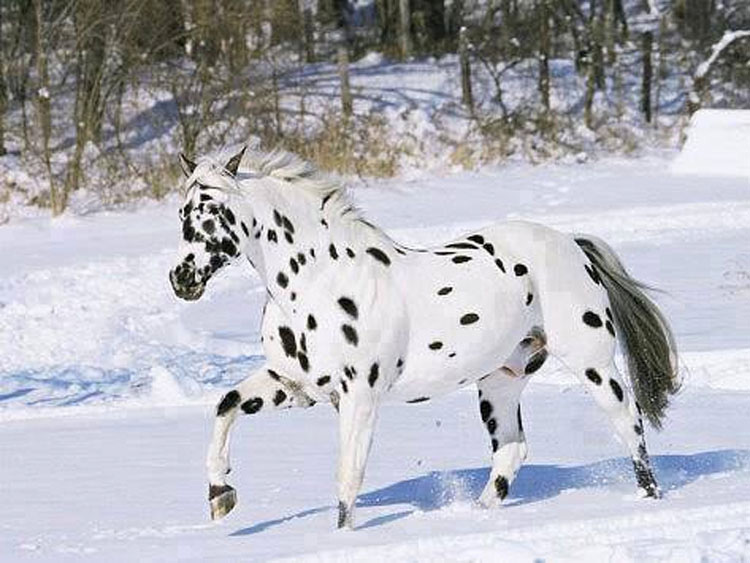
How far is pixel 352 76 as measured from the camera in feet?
109

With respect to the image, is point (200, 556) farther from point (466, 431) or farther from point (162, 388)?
point (162, 388)

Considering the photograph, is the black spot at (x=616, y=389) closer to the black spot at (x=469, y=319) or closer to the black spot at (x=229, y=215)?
the black spot at (x=469, y=319)

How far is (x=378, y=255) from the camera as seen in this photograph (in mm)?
6996

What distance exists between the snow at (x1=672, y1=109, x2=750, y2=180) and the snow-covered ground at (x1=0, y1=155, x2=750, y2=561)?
134 inches

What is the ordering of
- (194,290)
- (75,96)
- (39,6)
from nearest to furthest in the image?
(194,290)
(39,6)
(75,96)

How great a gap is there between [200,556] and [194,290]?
3.53ft

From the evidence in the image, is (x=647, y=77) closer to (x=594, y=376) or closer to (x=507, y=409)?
(x=507, y=409)

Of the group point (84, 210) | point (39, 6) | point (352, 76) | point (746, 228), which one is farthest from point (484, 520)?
point (352, 76)

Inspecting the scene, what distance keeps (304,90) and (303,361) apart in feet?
76.3

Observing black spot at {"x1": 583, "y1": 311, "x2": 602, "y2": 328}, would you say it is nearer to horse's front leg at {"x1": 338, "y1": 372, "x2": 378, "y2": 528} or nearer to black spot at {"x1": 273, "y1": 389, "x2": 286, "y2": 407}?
horse's front leg at {"x1": 338, "y1": 372, "x2": 378, "y2": 528}

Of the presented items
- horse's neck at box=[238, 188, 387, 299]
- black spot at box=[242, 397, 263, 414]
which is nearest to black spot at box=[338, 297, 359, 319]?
horse's neck at box=[238, 188, 387, 299]

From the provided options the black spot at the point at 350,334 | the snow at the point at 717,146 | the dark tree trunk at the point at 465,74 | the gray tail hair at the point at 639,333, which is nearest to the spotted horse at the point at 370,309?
the black spot at the point at 350,334

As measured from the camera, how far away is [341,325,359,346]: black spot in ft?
22.2

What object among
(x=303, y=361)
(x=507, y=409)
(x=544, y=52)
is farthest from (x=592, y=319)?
(x=544, y=52)
